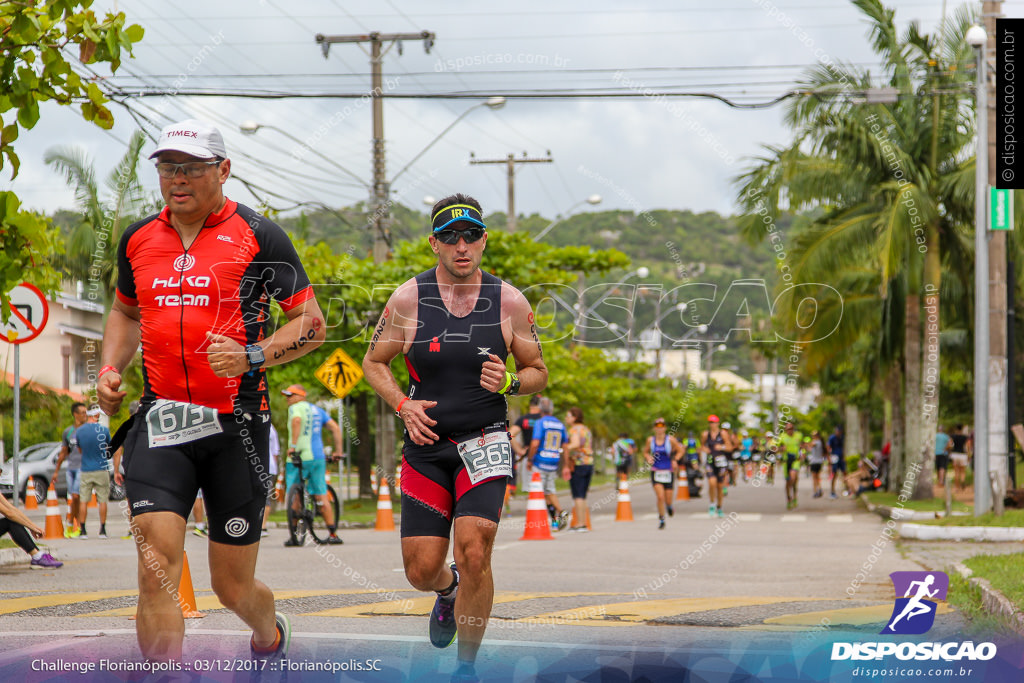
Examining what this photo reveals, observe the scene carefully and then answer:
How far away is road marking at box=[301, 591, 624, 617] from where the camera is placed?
7.98 m

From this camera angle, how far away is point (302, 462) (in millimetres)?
14883

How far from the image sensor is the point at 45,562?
1209 centimetres

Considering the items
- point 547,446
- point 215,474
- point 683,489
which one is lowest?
point 683,489

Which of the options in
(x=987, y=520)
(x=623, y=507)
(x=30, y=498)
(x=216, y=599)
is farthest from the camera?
(x=30, y=498)

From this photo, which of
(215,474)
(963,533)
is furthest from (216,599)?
(963,533)

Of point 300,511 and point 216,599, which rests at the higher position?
point 216,599

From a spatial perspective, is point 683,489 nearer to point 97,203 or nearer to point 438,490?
point 97,203

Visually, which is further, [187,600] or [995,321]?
[995,321]

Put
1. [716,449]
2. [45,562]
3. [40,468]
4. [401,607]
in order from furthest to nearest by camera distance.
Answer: [40,468] → [716,449] → [45,562] → [401,607]

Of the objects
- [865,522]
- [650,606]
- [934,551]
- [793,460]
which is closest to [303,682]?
[650,606]

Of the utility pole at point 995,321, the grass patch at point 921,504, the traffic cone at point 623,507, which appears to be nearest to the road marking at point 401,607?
the utility pole at point 995,321

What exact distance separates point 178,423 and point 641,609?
456 cm

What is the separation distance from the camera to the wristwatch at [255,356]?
4621 mm

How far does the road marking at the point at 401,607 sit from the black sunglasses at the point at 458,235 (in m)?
3.30
